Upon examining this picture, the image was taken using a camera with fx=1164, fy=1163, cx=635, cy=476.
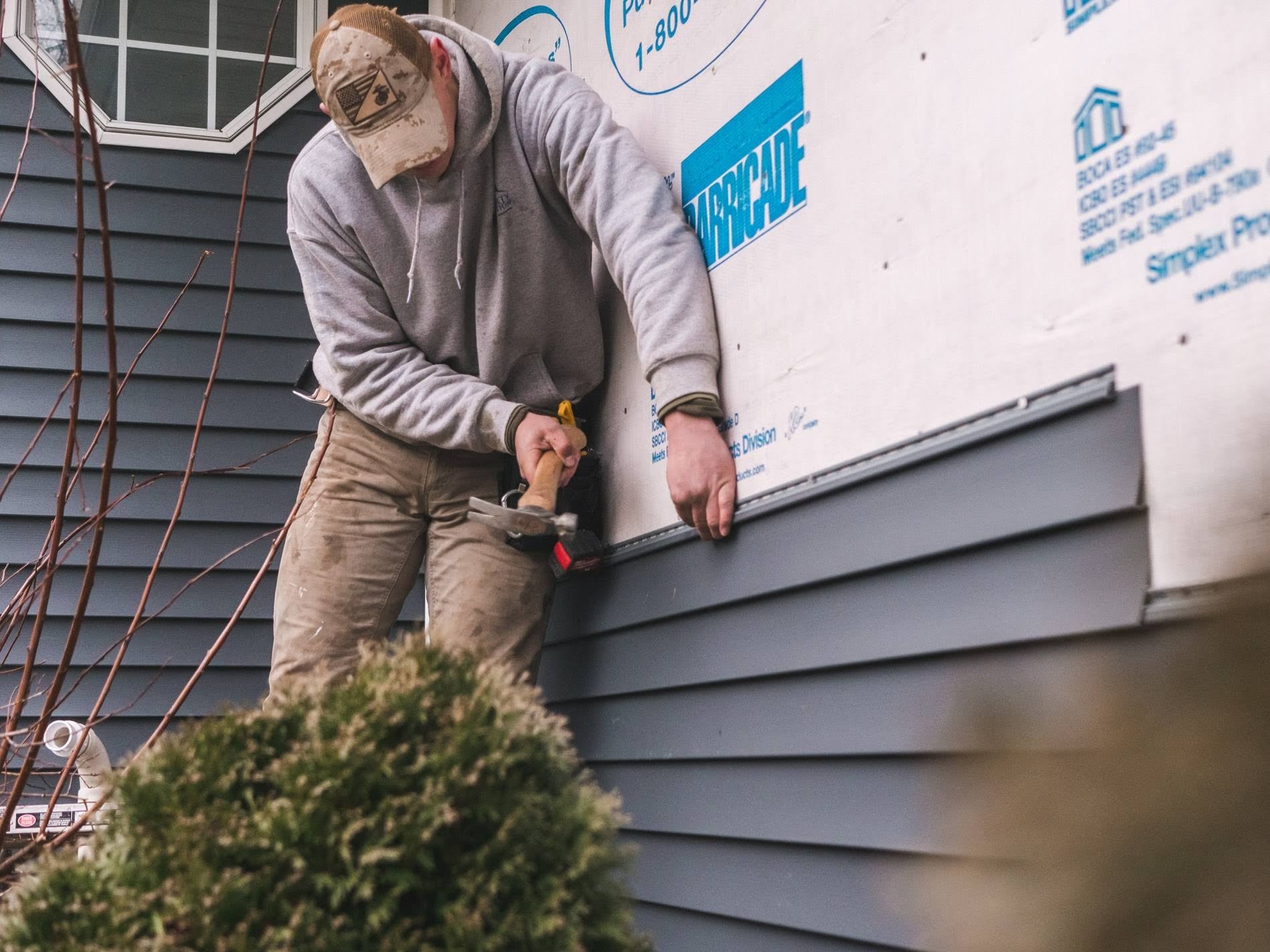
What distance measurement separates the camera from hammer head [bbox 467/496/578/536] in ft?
6.56

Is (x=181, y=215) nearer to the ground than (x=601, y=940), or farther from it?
farther from it

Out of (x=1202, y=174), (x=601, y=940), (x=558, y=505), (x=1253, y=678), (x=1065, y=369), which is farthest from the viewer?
(x=558, y=505)

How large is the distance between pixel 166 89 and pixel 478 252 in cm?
205

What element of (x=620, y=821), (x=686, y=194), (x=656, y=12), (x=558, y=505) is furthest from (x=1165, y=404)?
(x=656, y=12)

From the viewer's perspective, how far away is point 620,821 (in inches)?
40.2

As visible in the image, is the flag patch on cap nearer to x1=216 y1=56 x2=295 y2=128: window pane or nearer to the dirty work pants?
the dirty work pants

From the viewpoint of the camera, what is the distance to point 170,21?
385cm

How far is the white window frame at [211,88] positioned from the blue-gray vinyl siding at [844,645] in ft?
7.45

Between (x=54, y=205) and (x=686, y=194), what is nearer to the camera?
(x=686, y=194)

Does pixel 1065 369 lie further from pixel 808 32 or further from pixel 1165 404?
pixel 808 32

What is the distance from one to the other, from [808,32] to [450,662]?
1249 millimetres

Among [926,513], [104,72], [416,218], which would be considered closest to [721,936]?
[926,513]

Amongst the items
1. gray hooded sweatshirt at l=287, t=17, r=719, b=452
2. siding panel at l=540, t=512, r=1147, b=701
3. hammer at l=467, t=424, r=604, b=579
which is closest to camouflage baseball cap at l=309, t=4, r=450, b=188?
gray hooded sweatshirt at l=287, t=17, r=719, b=452

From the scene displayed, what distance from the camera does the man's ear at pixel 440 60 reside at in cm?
224
